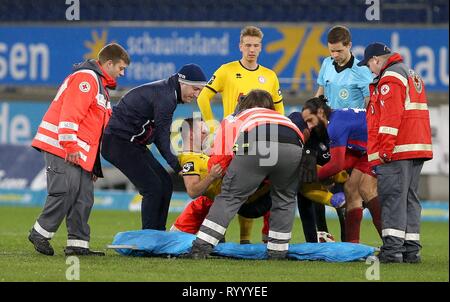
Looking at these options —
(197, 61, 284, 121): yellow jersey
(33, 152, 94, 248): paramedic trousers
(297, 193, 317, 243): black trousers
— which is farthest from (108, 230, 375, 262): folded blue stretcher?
(197, 61, 284, 121): yellow jersey

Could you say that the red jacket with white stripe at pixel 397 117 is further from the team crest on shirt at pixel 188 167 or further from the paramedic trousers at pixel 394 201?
the team crest on shirt at pixel 188 167

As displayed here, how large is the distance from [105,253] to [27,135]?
9.21 m

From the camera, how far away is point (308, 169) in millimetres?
10344

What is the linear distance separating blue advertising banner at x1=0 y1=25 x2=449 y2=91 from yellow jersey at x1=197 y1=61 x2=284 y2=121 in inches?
281

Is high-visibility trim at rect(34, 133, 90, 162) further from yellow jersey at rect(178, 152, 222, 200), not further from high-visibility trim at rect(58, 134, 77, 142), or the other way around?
yellow jersey at rect(178, 152, 222, 200)

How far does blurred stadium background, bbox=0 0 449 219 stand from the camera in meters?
18.7

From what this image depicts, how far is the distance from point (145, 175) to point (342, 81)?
246 centimetres

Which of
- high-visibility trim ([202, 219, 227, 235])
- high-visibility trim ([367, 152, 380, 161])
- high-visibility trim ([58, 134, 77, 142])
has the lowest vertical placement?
high-visibility trim ([202, 219, 227, 235])

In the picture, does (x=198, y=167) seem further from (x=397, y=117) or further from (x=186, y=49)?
(x=186, y=49)

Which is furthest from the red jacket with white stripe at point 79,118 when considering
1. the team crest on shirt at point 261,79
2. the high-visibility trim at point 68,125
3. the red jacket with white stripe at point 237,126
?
the team crest on shirt at point 261,79
